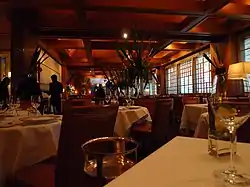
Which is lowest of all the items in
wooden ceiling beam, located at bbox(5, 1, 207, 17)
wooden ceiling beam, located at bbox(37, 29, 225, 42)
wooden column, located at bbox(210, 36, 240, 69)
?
wooden column, located at bbox(210, 36, 240, 69)

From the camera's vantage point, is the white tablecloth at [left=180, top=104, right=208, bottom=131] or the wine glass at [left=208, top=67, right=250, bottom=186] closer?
the wine glass at [left=208, top=67, right=250, bottom=186]

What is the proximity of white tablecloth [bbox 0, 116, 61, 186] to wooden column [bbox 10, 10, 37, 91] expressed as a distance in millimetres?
4885

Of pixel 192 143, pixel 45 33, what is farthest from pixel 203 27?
pixel 192 143

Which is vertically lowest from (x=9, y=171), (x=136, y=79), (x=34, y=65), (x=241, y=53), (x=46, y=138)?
(x=9, y=171)

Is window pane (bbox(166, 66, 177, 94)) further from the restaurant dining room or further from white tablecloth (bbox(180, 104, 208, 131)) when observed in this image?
white tablecloth (bbox(180, 104, 208, 131))

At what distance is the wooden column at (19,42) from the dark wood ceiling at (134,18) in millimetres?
81

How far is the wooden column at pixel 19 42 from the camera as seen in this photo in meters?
6.17

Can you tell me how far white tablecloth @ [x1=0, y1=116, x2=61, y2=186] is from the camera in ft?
4.99

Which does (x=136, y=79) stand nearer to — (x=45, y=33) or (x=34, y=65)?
(x=34, y=65)

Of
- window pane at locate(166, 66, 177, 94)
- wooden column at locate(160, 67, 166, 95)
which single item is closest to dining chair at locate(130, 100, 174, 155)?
window pane at locate(166, 66, 177, 94)

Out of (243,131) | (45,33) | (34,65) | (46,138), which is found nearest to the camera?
(243,131)

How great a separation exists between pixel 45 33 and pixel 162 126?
17.7ft

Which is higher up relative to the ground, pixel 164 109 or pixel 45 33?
pixel 45 33

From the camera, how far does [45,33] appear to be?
7.22m
